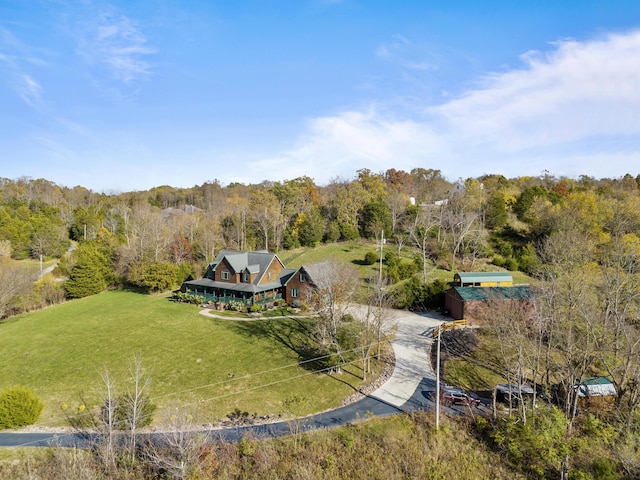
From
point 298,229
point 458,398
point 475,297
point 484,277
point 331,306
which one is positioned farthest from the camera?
point 298,229

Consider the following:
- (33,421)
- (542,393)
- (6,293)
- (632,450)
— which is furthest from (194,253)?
(632,450)

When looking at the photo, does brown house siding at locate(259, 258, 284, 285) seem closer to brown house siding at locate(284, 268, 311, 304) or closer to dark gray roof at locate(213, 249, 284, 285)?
dark gray roof at locate(213, 249, 284, 285)

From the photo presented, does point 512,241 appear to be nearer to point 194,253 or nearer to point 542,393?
point 542,393

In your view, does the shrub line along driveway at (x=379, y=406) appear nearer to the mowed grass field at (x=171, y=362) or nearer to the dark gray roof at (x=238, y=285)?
the mowed grass field at (x=171, y=362)

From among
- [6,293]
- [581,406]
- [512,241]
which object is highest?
[512,241]

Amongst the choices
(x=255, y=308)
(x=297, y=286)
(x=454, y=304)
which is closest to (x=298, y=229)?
(x=297, y=286)

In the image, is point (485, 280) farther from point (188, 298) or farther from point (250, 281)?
point (188, 298)
